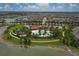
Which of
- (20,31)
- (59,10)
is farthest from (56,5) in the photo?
(20,31)

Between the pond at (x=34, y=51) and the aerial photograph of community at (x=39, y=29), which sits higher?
the aerial photograph of community at (x=39, y=29)

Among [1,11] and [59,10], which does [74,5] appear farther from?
[1,11]

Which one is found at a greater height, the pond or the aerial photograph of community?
the aerial photograph of community

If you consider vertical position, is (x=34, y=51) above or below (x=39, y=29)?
below

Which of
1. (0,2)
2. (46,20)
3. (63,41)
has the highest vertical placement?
(0,2)

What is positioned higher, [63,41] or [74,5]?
[74,5]
